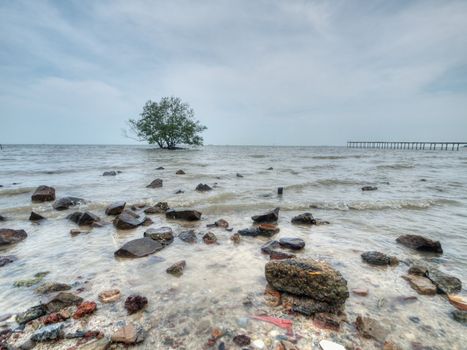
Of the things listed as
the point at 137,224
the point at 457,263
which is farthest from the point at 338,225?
the point at 137,224

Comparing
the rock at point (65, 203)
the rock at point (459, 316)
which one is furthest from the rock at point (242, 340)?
the rock at point (65, 203)

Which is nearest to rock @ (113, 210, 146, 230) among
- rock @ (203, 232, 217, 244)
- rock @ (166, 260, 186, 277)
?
rock @ (203, 232, 217, 244)

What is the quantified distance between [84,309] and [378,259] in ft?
12.4

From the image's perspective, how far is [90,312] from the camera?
2.69 metres

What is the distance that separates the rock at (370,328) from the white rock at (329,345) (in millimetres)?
308

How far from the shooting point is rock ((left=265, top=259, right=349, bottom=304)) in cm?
281

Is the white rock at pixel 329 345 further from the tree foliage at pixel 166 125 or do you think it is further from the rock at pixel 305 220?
the tree foliage at pixel 166 125

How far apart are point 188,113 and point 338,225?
206 ft

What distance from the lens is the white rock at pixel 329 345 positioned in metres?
2.23

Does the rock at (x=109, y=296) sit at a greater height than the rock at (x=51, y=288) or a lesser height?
greater

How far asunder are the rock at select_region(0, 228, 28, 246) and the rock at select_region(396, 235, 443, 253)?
272 inches

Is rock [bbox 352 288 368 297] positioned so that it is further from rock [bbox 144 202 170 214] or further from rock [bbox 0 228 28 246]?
rock [bbox 0 228 28 246]

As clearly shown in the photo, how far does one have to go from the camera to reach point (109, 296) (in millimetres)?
2979

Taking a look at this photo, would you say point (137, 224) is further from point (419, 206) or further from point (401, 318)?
point (419, 206)
